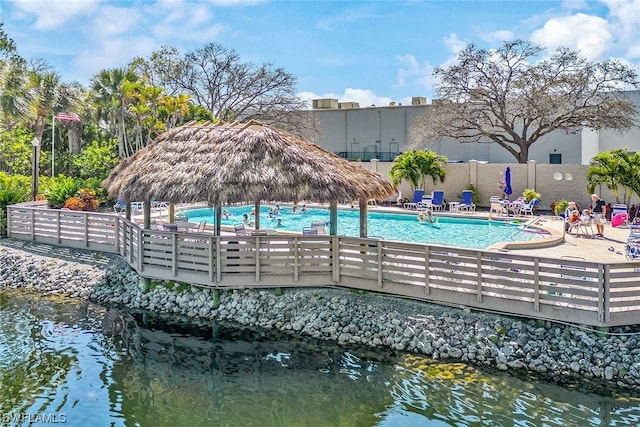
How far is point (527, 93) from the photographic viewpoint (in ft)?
85.5

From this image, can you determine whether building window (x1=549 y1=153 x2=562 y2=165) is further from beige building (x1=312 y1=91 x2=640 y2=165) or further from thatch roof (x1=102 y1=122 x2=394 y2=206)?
thatch roof (x1=102 y1=122 x2=394 y2=206)

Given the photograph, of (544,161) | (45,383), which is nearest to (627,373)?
(45,383)

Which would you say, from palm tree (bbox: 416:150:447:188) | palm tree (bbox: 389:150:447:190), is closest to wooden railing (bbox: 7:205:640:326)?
palm tree (bbox: 389:150:447:190)

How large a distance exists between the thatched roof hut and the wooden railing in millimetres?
866

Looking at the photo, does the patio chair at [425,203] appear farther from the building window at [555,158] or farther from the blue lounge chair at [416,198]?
the building window at [555,158]

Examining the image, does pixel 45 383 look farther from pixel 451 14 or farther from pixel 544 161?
pixel 544 161

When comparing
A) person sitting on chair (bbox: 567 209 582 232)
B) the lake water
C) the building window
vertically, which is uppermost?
the building window

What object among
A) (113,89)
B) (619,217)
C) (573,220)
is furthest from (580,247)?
(113,89)

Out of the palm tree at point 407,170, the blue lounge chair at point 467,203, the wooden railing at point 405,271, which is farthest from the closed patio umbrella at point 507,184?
the wooden railing at point 405,271

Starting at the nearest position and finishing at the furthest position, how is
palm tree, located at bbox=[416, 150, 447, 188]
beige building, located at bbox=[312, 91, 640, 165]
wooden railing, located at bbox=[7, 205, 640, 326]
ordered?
wooden railing, located at bbox=[7, 205, 640, 326]
palm tree, located at bbox=[416, 150, 447, 188]
beige building, located at bbox=[312, 91, 640, 165]

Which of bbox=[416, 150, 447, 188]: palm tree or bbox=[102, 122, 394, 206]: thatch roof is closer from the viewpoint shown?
bbox=[102, 122, 394, 206]: thatch roof

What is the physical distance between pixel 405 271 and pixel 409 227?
9.82 m

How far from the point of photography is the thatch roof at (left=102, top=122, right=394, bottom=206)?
11.0 metres

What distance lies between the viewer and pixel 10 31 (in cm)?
2586
